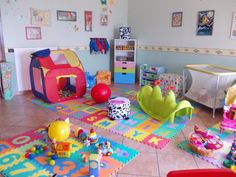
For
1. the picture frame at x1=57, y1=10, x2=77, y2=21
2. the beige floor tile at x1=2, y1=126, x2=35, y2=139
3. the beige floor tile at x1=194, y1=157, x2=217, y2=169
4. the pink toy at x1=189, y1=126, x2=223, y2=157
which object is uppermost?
the picture frame at x1=57, y1=10, x2=77, y2=21

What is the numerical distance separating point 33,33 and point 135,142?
3096mm

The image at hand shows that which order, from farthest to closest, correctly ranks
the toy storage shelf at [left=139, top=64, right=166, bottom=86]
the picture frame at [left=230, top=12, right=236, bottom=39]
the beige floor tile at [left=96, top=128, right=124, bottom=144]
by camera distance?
1. the toy storage shelf at [left=139, top=64, right=166, bottom=86]
2. the picture frame at [left=230, top=12, right=236, bottom=39]
3. the beige floor tile at [left=96, top=128, right=124, bottom=144]

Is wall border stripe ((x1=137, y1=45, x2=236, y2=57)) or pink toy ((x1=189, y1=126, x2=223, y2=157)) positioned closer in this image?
pink toy ((x1=189, y1=126, x2=223, y2=157))

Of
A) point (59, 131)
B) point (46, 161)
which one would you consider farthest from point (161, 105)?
point (46, 161)

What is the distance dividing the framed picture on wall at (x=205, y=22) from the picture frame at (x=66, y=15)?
2648mm

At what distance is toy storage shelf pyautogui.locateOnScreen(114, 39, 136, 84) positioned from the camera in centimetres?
531

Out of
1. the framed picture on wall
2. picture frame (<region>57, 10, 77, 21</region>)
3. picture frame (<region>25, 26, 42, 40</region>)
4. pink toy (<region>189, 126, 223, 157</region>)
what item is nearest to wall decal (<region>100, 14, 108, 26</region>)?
picture frame (<region>57, 10, 77, 21</region>)

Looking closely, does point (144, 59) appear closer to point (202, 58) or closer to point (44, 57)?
point (202, 58)

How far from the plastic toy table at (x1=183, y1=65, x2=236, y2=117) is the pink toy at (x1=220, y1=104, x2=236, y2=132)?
1.47 feet

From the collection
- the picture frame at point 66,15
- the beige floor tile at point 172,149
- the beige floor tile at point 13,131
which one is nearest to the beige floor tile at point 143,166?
the beige floor tile at point 172,149

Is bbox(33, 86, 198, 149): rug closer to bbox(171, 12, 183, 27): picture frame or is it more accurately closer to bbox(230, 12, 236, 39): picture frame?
bbox(230, 12, 236, 39): picture frame

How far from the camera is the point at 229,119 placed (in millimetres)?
2770

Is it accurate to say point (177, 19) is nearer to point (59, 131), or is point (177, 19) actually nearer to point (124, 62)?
point (124, 62)

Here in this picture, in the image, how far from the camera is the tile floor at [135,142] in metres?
2.07
